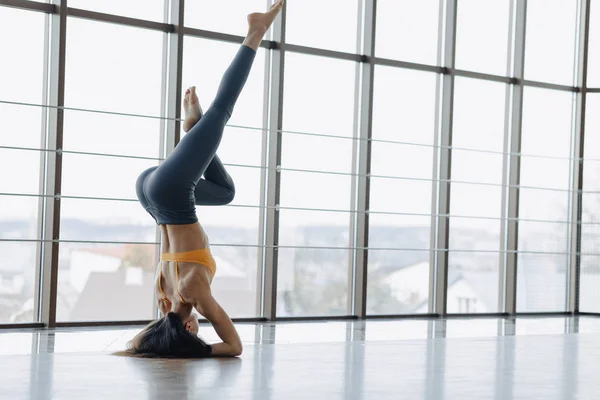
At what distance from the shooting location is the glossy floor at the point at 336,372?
2580 mm

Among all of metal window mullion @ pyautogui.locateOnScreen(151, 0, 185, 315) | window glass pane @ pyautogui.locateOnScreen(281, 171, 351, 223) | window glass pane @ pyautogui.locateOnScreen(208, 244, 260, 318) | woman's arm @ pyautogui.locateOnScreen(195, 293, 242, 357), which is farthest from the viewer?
window glass pane @ pyautogui.locateOnScreen(281, 171, 351, 223)

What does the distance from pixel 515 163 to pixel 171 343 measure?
5463 millimetres

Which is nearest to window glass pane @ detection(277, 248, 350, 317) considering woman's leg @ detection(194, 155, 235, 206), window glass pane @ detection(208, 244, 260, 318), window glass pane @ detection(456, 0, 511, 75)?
window glass pane @ detection(208, 244, 260, 318)

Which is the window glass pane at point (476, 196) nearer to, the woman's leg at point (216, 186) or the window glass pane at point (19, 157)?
the window glass pane at point (19, 157)

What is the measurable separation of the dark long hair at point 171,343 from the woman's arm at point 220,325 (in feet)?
0.18

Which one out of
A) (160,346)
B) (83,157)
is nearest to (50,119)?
(83,157)

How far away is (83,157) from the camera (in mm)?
6309

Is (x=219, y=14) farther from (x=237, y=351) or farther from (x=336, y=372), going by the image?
(x=336, y=372)

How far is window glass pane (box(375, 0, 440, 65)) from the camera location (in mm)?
7629

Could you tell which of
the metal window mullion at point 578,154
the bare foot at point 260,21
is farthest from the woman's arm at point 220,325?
the metal window mullion at point 578,154

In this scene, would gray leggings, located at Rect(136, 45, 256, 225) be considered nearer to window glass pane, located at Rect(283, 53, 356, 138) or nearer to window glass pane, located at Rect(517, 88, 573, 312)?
window glass pane, located at Rect(283, 53, 356, 138)

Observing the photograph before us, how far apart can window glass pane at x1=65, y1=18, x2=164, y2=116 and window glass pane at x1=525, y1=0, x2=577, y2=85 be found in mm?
3726

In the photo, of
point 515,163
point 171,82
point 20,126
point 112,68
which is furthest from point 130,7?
point 515,163

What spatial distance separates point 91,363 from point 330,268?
14.2 feet
